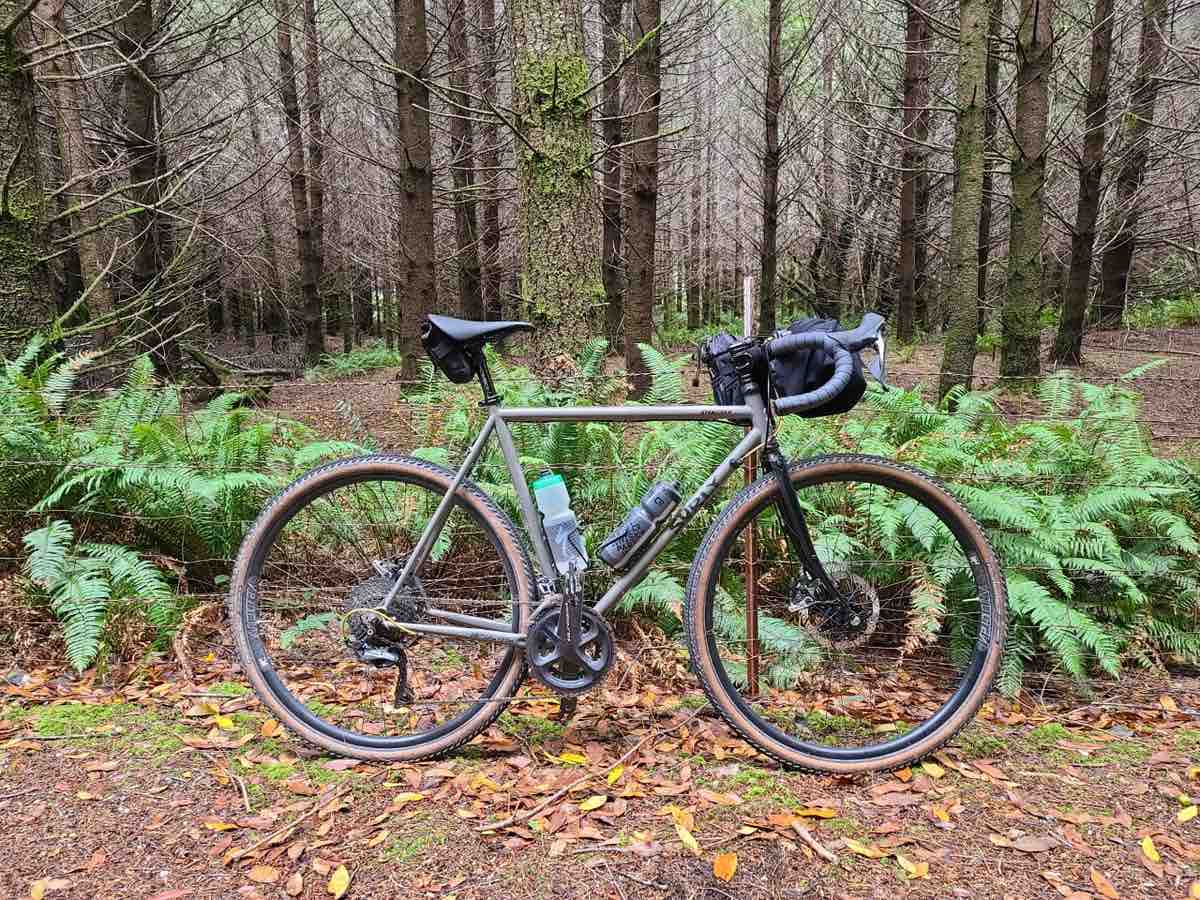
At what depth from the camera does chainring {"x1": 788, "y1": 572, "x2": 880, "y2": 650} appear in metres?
2.69

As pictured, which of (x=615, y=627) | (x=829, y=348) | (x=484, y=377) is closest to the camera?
(x=829, y=348)

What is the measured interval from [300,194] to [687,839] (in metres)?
16.7

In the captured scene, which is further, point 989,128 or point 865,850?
point 989,128

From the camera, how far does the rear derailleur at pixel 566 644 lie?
2553mm

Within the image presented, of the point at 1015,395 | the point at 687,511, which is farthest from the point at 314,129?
the point at 687,511

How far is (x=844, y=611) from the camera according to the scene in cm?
269

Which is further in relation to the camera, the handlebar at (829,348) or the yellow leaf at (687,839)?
the handlebar at (829,348)

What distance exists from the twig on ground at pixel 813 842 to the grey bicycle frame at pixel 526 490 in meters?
0.91

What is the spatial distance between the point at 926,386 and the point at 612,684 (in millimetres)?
7312

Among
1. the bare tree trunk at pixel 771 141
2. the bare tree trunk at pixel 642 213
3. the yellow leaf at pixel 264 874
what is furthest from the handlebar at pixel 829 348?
the bare tree trunk at pixel 771 141

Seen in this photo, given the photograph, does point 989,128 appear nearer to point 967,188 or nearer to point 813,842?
point 967,188

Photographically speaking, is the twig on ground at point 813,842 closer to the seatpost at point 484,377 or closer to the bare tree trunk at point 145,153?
the seatpost at point 484,377

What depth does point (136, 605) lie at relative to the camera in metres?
3.42

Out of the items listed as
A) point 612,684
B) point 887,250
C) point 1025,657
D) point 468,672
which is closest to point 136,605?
point 468,672
